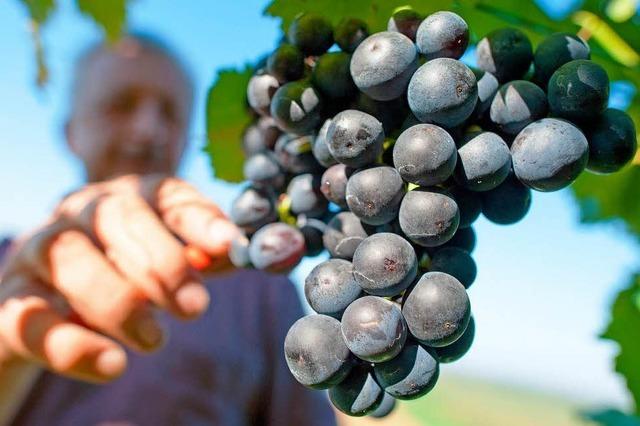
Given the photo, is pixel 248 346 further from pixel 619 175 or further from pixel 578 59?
pixel 578 59

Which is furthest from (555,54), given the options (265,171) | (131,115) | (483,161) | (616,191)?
(131,115)

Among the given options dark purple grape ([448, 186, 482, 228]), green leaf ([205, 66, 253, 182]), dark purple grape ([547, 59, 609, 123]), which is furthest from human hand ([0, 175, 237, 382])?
dark purple grape ([547, 59, 609, 123])

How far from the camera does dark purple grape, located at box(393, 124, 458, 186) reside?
1.71ft

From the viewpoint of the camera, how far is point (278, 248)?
2.43ft

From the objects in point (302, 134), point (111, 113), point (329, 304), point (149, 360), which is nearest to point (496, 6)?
point (302, 134)

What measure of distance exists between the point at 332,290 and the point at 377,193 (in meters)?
0.10

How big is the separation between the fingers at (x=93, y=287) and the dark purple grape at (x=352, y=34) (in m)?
0.56

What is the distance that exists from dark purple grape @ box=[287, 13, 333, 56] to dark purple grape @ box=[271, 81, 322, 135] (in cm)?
5

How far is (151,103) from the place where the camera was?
330 cm

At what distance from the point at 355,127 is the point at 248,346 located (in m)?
2.56

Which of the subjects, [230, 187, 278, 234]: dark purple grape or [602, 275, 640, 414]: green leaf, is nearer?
[230, 187, 278, 234]: dark purple grape

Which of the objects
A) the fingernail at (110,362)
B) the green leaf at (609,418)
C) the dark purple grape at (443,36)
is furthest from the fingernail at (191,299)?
the green leaf at (609,418)

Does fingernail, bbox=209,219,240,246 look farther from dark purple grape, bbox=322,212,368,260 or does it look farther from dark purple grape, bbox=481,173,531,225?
dark purple grape, bbox=481,173,531,225

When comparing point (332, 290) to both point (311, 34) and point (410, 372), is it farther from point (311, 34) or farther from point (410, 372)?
point (311, 34)
